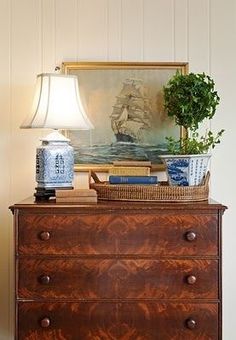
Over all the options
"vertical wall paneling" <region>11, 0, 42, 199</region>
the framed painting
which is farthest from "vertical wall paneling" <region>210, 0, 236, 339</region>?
"vertical wall paneling" <region>11, 0, 42, 199</region>

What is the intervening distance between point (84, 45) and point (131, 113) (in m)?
0.42

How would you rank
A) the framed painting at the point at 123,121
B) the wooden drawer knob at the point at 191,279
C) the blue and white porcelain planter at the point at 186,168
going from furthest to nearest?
1. the framed painting at the point at 123,121
2. the blue and white porcelain planter at the point at 186,168
3. the wooden drawer knob at the point at 191,279

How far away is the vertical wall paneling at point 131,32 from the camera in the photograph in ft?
8.68

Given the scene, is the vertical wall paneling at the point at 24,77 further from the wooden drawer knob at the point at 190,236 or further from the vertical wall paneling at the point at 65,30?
the wooden drawer knob at the point at 190,236

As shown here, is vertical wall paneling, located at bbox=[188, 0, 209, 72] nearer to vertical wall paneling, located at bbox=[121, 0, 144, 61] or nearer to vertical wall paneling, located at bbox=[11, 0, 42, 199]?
vertical wall paneling, located at bbox=[121, 0, 144, 61]

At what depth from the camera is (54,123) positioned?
2.24 metres

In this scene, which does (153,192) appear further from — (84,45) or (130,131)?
(84,45)

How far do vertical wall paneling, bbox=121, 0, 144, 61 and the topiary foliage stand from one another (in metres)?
0.38

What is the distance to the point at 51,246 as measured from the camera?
2.06 meters

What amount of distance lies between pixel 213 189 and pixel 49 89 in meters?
0.98

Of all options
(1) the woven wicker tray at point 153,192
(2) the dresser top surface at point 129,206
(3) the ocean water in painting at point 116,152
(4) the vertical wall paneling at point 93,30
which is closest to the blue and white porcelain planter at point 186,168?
(1) the woven wicker tray at point 153,192

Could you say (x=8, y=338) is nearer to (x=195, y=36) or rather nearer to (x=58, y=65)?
(x=58, y=65)
